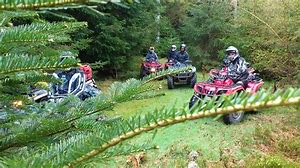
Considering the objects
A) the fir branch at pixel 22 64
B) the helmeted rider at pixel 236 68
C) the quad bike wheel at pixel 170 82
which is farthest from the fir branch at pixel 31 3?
the quad bike wheel at pixel 170 82

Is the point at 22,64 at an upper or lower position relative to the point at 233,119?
upper

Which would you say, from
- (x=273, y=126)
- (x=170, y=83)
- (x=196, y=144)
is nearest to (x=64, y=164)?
(x=196, y=144)

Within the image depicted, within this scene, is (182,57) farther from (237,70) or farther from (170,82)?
(237,70)

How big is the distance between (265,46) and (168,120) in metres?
10.9

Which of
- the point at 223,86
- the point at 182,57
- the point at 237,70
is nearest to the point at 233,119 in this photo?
the point at 223,86

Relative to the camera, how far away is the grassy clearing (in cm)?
571

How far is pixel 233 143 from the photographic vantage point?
671 centimetres

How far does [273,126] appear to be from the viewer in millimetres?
7637

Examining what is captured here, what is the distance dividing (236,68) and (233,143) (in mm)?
1872

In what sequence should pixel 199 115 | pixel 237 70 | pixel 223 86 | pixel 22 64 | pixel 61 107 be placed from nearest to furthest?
pixel 199 115
pixel 22 64
pixel 61 107
pixel 223 86
pixel 237 70

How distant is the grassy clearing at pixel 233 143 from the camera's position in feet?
18.7

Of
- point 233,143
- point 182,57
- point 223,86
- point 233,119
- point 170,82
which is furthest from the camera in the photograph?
point 182,57

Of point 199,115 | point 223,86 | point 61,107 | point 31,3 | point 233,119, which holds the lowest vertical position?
point 233,119

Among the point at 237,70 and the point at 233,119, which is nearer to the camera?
the point at 233,119
